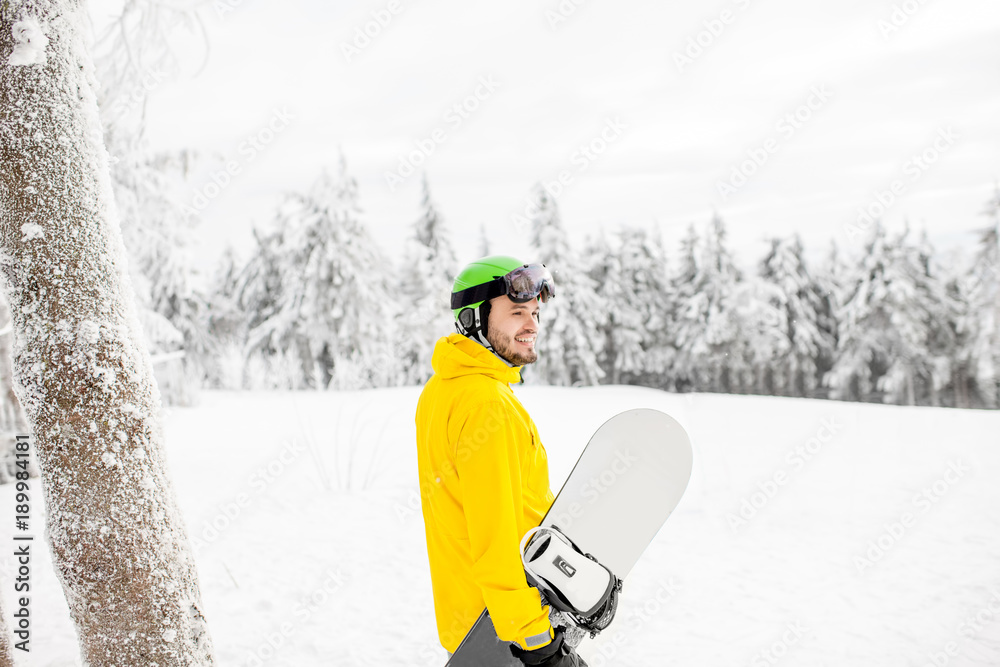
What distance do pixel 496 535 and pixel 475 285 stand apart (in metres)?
0.87

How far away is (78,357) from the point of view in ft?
6.33

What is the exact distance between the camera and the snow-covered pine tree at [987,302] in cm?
2195

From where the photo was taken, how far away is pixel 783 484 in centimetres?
671

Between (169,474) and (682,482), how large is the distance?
78.5 inches

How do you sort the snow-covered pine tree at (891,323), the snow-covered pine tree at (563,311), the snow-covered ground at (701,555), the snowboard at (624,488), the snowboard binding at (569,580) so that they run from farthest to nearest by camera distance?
the snow-covered pine tree at (891,323) < the snow-covered pine tree at (563,311) < the snow-covered ground at (701,555) < the snowboard at (624,488) < the snowboard binding at (569,580)

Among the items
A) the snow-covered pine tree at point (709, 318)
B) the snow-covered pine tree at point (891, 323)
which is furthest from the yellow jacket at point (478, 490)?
the snow-covered pine tree at point (891, 323)

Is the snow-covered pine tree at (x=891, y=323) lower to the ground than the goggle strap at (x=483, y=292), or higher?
lower

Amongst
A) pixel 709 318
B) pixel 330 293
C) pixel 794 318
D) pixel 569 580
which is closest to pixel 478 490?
pixel 569 580

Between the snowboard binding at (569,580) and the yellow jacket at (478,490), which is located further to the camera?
the snowboard binding at (569,580)

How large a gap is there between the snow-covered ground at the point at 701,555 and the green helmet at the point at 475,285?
7.19 ft

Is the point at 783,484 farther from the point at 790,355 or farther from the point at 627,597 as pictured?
the point at 790,355

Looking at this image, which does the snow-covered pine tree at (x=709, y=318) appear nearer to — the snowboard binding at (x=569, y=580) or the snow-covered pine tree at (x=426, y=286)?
the snow-covered pine tree at (x=426, y=286)

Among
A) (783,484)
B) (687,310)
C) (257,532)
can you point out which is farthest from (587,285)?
(257,532)

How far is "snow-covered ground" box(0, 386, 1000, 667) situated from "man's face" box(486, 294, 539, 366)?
6.88 feet
